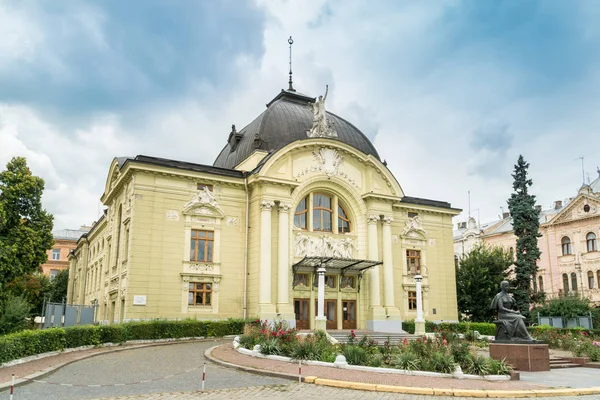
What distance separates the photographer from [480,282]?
4384 cm

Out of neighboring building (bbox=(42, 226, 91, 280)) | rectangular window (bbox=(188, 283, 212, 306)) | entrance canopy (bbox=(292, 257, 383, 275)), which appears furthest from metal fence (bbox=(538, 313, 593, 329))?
neighboring building (bbox=(42, 226, 91, 280))

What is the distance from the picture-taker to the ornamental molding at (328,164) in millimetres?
36069

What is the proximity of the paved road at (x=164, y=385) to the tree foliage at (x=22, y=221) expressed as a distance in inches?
742

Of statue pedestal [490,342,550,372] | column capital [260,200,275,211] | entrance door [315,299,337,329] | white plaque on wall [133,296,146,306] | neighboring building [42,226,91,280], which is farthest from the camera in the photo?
neighboring building [42,226,91,280]

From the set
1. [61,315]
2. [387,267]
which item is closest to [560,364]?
[387,267]

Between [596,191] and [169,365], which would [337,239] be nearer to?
[169,365]

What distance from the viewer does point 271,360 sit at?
18562 mm

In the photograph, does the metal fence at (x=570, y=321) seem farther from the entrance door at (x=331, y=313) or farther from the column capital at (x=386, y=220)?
the entrance door at (x=331, y=313)

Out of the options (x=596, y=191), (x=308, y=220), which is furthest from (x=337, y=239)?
(x=596, y=191)

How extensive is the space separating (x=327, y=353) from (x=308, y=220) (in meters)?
18.1

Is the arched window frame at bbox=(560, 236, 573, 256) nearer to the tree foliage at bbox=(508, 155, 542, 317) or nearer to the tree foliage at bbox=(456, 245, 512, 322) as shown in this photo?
the tree foliage at bbox=(456, 245, 512, 322)

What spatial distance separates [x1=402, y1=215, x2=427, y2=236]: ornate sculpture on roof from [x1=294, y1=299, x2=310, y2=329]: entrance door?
34.4ft

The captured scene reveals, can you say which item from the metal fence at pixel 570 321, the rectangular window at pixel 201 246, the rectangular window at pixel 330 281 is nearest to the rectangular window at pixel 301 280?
the rectangular window at pixel 330 281

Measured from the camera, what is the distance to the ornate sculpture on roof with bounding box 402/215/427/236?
40375 millimetres
